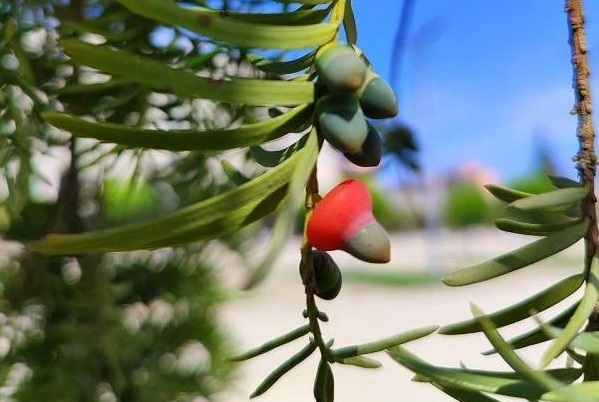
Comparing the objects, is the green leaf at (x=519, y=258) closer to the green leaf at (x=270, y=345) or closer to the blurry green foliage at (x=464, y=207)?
the green leaf at (x=270, y=345)

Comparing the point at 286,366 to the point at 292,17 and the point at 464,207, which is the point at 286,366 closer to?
the point at 292,17

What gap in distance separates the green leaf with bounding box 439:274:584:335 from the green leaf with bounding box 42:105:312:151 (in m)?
0.04

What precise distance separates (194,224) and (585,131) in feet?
0.18

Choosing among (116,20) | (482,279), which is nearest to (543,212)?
(482,279)

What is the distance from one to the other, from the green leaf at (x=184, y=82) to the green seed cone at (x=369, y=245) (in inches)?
0.7

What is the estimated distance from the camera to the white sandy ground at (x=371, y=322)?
573 mm

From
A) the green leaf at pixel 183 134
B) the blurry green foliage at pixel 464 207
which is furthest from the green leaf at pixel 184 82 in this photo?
the blurry green foliage at pixel 464 207

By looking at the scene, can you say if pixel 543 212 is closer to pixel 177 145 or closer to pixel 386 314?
pixel 177 145

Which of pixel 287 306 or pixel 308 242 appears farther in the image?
pixel 287 306

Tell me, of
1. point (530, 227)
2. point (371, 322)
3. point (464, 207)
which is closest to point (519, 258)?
point (530, 227)

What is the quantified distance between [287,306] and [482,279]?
1.07m

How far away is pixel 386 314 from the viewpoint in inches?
47.3

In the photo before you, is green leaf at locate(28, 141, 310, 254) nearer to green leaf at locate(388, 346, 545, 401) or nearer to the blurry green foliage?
green leaf at locate(388, 346, 545, 401)

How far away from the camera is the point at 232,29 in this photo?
92 millimetres
